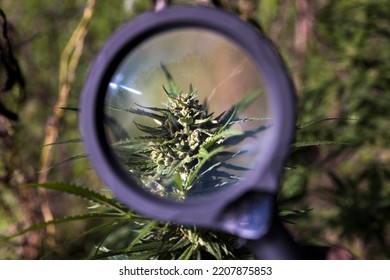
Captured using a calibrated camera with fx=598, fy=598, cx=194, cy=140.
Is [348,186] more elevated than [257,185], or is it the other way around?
[348,186]

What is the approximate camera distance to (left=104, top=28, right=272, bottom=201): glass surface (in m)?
0.55

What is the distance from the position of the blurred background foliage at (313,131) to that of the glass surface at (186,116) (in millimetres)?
443

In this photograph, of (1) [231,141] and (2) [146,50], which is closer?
(2) [146,50]

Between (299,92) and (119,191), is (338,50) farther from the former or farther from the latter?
(119,191)

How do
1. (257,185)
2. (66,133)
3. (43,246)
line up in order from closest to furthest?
(257,185)
(43,246)
(66,133)

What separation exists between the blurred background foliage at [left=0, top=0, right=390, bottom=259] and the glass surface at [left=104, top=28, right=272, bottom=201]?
443 millimetres

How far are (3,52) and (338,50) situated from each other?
2.81 feet

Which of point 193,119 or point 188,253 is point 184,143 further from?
point 188,253

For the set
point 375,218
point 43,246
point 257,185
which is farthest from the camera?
point 43,246

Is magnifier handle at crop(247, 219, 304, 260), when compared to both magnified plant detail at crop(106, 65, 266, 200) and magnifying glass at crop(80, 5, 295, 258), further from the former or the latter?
magnified plant detail at crop(106, 65, 266, 200)

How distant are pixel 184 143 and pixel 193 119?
0.03 meters

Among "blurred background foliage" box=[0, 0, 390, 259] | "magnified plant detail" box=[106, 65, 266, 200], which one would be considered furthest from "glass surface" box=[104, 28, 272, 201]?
"blurred background foliage" box=[0, 0, 390, 259]

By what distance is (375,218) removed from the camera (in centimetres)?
129

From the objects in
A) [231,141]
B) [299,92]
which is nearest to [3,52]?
[231,141]
